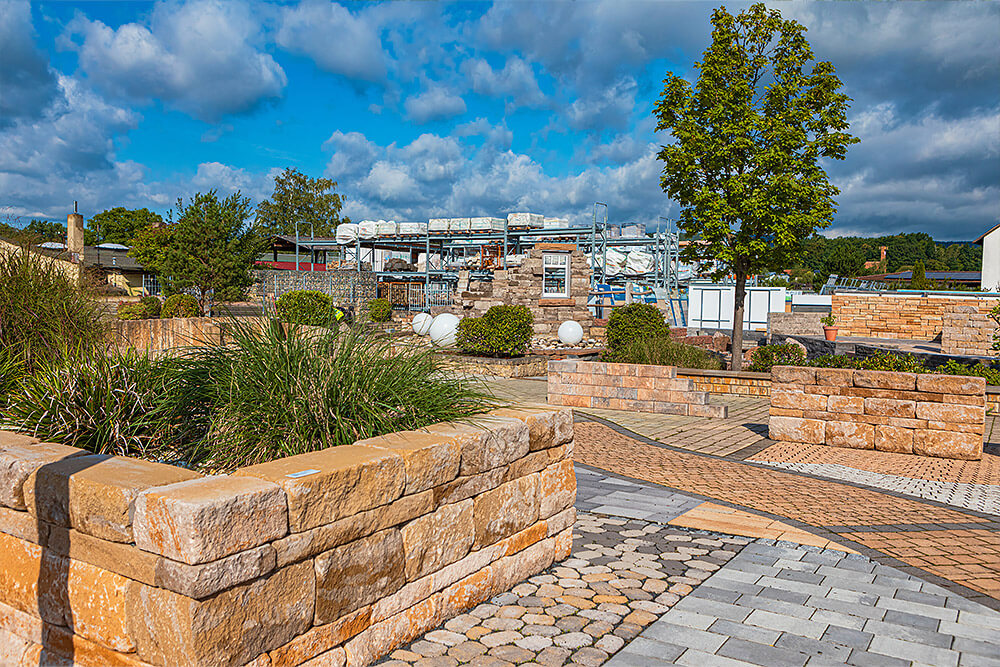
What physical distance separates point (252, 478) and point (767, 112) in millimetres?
12972

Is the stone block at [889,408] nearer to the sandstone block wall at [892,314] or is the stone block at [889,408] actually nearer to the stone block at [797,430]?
the stone block at [797,430]

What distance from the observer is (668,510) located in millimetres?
5477

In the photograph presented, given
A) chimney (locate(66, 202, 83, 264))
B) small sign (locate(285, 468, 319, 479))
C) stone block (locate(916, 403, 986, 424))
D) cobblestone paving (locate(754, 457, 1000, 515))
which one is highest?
chimney (locate(66, 202, 83, 264))

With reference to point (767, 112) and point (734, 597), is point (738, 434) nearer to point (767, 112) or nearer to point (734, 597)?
point (734, 597)

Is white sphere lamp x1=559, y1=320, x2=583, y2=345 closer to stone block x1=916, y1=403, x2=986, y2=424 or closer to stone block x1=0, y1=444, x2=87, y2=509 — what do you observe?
stone block x1=916, y1=403, x2=986, y2=424

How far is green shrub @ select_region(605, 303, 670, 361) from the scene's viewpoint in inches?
567

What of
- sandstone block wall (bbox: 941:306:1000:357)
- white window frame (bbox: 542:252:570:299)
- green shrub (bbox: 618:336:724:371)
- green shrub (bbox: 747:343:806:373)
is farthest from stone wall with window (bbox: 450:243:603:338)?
sandstone block wall (bbox: 941:306:1000:357)

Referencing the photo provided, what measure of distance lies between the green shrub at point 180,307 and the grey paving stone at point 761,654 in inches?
725

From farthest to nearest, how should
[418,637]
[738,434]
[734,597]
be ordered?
[738,434] → [734,597] → [418,637]

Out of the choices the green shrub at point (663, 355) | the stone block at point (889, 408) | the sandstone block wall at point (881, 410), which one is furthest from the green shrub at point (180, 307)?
the stone block at point (889, 408)

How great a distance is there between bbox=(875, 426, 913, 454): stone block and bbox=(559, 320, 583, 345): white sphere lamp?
12.1 meters

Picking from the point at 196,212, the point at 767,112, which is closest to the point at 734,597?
the point at 767,112

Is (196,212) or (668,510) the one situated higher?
(196,212)

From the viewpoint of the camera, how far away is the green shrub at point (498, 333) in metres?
15.4
